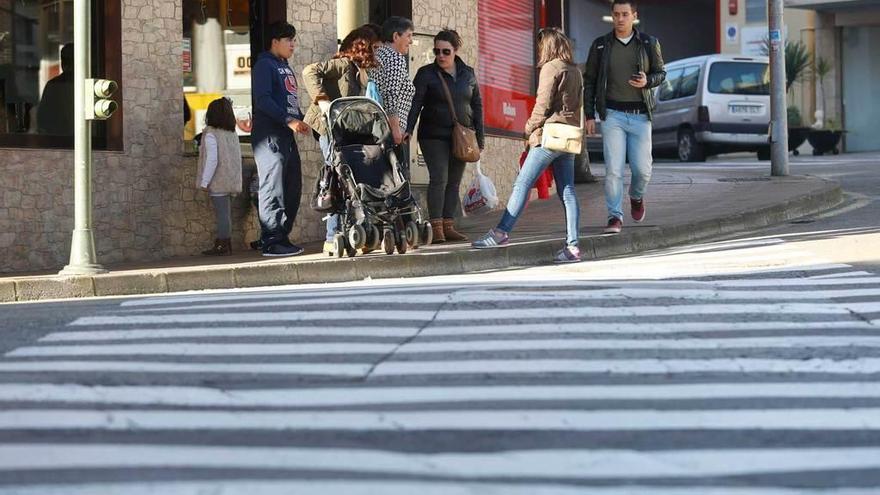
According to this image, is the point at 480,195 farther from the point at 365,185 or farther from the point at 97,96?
the point at 97,96

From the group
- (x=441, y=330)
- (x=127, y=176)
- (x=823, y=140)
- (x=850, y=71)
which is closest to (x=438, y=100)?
(x=127, y=176)

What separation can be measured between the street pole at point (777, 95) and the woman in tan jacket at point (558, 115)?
880cm

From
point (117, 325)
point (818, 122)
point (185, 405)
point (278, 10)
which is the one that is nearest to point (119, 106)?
point (278, 10)

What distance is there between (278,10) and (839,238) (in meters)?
5.52

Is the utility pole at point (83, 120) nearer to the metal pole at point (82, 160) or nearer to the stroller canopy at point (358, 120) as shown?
the metal pole at point (82, 160)

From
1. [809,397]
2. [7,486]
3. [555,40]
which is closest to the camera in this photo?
[7,486]

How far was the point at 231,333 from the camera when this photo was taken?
8719 millimetres

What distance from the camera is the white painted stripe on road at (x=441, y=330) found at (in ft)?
28.4

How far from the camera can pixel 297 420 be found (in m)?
6.57

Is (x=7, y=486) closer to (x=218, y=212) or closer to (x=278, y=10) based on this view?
(x=218, y=212)

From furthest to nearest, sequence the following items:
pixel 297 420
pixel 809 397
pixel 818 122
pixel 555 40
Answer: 1. pixel 818 122
2. pixel 555 40
3. pixel 809 397
4. pixel 297 420

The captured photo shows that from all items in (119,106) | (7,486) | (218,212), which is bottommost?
(7,486)

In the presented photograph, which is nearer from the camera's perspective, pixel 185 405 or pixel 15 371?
pixel 185 405

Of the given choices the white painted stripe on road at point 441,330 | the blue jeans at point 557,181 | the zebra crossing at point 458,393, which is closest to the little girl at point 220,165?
the blue jeans at point 557,181
